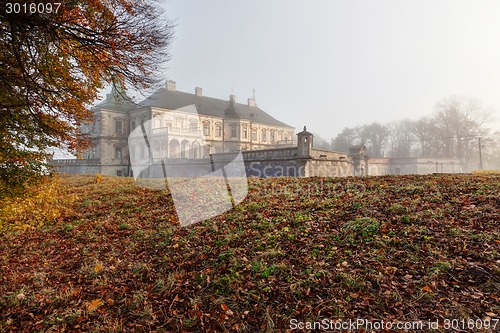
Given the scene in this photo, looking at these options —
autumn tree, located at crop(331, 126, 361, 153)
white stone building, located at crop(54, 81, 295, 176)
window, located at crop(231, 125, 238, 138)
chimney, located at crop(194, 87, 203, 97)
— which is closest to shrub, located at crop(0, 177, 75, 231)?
white stone building, located at crop(54, 81, 295, 176)

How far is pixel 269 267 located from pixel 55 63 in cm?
646

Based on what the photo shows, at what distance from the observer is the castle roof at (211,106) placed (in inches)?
1720

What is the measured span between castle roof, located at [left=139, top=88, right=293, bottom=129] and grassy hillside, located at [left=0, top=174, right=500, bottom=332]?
3707 centimetres

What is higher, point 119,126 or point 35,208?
point 119,126

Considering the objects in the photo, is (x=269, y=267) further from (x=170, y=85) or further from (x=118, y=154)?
(x=170, y=85)

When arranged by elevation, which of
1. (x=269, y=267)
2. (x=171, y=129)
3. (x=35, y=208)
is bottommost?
(x=269, y=267)

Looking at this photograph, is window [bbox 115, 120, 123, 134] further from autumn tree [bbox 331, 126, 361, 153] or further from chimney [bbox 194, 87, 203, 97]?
autumn tree [bbox 331, 126, 361, 153]

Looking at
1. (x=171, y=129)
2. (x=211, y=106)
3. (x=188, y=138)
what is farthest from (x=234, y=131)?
(x=171, y=129)

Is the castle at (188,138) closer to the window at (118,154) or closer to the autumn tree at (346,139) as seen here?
the window at (118,154)

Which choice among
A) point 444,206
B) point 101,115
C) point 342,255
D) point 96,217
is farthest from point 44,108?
point 101,115

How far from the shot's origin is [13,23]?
4.86m

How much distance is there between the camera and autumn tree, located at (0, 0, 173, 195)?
16.9 feet

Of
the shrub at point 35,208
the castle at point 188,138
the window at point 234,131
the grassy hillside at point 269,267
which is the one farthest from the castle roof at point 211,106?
the grassy hillside at point 269,267

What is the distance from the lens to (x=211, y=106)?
50.0 m
